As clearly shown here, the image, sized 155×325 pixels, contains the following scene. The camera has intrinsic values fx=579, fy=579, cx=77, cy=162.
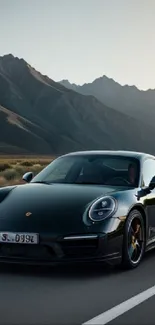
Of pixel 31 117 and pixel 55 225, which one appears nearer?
pixel 55 225

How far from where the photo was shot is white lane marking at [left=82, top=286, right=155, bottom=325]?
4250 millimetres

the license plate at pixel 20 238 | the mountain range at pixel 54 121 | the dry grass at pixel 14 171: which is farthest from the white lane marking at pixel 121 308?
the mountain range at pixel 54 121

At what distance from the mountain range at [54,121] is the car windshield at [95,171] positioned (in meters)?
135

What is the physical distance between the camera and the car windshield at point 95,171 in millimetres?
7188

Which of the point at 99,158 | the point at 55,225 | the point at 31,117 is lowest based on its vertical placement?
the point at 55,225

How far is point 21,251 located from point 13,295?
734mm

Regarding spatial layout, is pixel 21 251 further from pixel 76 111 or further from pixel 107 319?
pixel 76 111

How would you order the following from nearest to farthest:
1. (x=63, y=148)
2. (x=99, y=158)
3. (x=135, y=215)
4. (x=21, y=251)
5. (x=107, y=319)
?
1. (x=107, y=319)
2. (x=21, y=251)
3. (x=135, y=215)
4. (x=99, y=158)
5. (x=63, y=148)

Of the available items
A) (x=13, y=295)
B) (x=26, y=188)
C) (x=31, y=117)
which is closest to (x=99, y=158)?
(x=26, y=188)

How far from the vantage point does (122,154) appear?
24.9 ft

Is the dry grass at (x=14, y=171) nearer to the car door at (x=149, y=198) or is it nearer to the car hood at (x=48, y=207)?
the car door at (x=149, y=198)

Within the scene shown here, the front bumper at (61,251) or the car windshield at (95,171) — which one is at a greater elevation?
the car windshield at (95,171)

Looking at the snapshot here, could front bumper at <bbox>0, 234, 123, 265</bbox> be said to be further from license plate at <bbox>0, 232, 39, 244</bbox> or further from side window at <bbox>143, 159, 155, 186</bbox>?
side window at <bbox>143, 159, 155, 186</bbox>

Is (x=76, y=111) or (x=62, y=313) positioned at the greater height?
(x=76, y=111)
